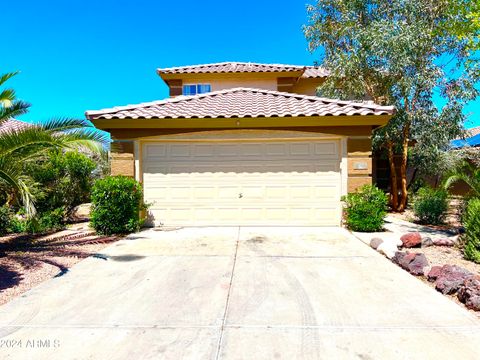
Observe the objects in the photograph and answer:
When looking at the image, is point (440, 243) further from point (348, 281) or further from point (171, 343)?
point (171, 343)

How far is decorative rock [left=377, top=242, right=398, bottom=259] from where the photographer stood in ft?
21.2

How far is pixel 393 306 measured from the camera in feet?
13.5

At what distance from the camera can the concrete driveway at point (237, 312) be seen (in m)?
3.18

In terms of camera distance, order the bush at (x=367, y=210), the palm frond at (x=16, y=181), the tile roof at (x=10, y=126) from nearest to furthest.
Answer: the palm frond at (x=16, y=181), the tile roof at (x=10, y=126), the bush at (x=367, y=210)

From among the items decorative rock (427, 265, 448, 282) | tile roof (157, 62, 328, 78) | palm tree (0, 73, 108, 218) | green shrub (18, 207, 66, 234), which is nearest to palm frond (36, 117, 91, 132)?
palm tree (0, 73, 108, 218)

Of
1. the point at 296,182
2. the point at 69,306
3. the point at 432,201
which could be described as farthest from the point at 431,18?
the point at 69,306

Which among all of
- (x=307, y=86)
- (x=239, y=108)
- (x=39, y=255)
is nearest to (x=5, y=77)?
(x=39, y=255)

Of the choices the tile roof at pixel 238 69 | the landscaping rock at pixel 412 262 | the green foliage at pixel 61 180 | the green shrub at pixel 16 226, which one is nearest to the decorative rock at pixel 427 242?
the landscaping rock at pixel 412 262

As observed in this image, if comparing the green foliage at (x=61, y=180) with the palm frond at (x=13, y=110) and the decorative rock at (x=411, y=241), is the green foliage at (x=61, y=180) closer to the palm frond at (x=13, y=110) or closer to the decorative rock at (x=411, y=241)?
the palm frond at (x=13, y=110)

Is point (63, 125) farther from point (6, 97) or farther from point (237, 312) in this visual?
point (237, 312)

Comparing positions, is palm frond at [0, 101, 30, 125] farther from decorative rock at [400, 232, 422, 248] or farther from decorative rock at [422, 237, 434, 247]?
decorative rock at [422, 237, 434, 247]

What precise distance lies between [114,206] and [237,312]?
18.1ft

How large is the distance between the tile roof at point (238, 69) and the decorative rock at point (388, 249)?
1168 centimetres

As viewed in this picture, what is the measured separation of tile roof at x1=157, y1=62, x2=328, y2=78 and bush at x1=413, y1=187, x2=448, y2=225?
8.70m
